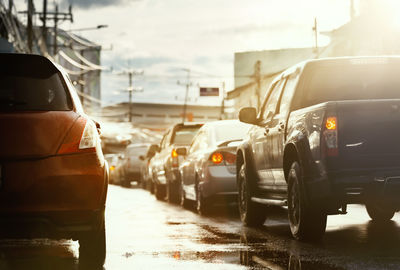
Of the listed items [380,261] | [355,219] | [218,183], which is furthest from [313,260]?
[218,183]

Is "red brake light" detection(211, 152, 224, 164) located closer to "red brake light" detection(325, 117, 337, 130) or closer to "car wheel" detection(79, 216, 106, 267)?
"red brake light" detection(325, 117, 337, 130)

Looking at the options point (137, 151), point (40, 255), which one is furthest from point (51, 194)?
point (137, 151)

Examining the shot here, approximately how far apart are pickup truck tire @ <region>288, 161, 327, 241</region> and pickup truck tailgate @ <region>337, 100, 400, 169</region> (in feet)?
2.52

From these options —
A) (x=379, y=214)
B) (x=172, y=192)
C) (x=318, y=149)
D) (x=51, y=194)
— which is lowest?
(x=172, y=192)

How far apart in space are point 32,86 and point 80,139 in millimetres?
640

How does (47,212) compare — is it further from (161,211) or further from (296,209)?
(161,211)

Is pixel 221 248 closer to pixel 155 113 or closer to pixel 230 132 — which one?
pixel 230 132

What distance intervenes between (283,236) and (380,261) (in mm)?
2547

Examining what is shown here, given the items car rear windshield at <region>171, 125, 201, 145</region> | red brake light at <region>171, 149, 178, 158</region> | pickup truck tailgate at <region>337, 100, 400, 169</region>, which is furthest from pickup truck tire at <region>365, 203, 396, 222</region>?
car rear windshield at <region>171, 125, 201, 145</region>

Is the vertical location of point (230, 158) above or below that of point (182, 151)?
above

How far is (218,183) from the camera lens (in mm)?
12945

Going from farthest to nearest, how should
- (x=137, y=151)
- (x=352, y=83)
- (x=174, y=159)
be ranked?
(x=137, y=151), (x=174, y=159), (x=352, y=83)

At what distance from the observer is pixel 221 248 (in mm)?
8055

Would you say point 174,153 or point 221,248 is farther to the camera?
point 174,153
